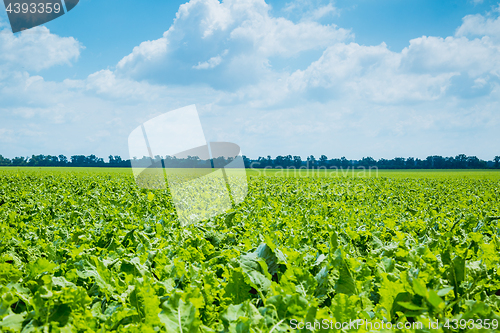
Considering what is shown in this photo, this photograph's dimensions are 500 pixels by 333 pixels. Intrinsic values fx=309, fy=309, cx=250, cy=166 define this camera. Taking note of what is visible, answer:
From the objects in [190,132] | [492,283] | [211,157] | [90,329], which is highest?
[190,132]

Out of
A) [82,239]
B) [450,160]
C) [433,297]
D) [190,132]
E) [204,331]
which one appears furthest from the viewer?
[450,160]

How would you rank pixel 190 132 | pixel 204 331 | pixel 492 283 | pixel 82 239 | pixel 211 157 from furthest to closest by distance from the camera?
pixel 211 157 → pixel 190 132 → pixel 82 239 → pixel 492 283 → pixel 204 331

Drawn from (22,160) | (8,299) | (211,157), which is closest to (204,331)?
(8,299)

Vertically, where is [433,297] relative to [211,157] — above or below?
below

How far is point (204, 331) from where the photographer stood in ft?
5.04

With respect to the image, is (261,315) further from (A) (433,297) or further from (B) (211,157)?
(B) (211,157)

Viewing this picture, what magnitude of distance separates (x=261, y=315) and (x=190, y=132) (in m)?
3.07

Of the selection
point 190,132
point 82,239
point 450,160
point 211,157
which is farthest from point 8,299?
point 450,160

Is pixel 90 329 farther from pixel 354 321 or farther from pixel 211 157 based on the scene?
pixel 211 157

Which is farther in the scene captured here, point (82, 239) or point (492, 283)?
point (82, 239)

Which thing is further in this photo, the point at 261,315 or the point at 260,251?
the point at 260,251

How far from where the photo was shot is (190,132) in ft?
14.0

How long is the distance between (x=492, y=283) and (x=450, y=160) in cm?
10733

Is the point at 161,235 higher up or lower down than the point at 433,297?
lower down
